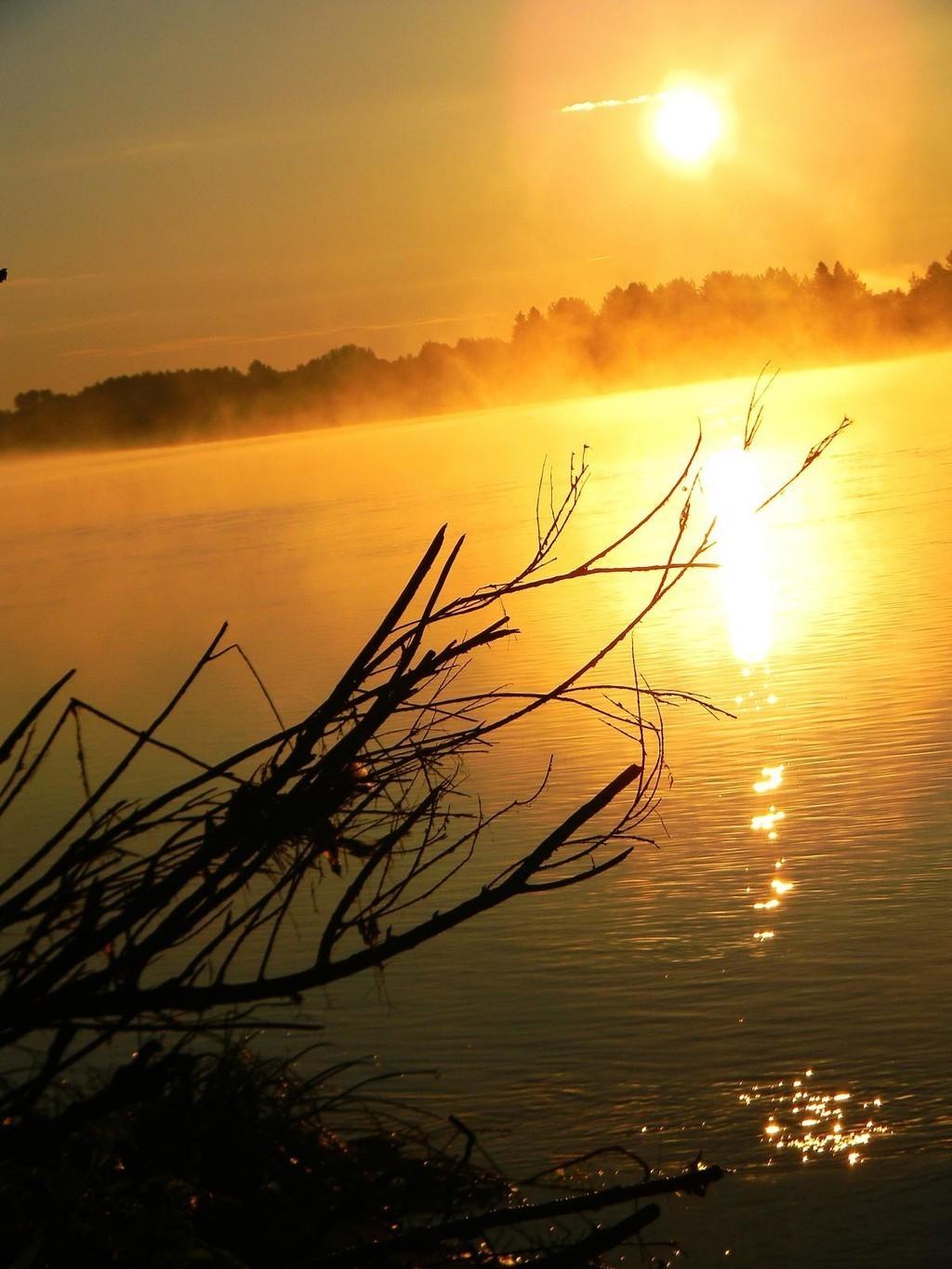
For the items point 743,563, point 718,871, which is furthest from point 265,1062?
point 743,563

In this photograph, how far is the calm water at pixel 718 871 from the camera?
7.43 feet

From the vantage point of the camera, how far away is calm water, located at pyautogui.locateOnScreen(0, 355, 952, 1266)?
2264 mm

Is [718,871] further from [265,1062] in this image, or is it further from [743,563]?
[743,563]

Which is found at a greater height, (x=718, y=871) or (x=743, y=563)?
(x=743, y=563)

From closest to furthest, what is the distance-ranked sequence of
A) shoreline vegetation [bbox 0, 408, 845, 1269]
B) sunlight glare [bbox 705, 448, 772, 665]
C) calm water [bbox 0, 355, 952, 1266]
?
shoreline vegetation [bbox 0, 408, 845, 1269] < calm water [bbox 0, 355, 952, 1266] < sunlight glare [bbox 705, 448, 772, 665]

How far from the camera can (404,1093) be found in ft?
8.27

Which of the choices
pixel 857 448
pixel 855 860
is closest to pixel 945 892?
pixel 855 860

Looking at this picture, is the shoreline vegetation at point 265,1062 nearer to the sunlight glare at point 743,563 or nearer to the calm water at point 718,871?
the calm water at point 718,871

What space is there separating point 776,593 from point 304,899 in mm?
3707

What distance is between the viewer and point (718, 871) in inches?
132

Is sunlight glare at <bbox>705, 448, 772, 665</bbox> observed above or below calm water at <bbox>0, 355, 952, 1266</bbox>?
above

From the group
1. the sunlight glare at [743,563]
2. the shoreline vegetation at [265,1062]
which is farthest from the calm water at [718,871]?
the shoreline vegetation at [265,1062]

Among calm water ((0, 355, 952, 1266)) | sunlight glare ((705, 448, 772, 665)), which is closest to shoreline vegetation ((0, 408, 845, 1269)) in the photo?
calm water ((0, 355, 952, 1266))

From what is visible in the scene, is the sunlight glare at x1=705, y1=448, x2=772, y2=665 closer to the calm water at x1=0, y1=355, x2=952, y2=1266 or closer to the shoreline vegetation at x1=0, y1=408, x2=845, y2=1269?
the calm water at x1=0, y1=355, x2=952, y2=1266
